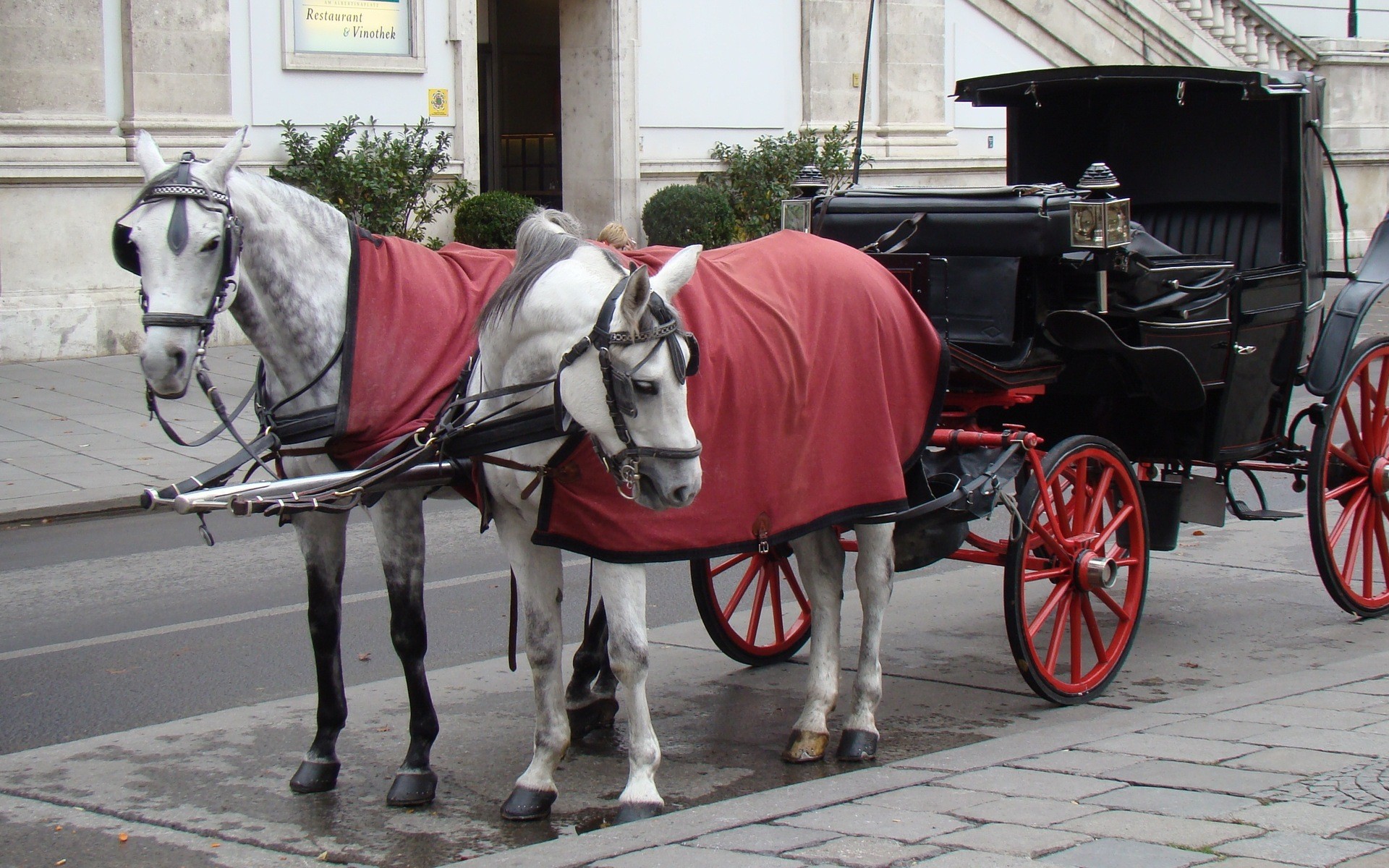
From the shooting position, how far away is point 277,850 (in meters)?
4.20

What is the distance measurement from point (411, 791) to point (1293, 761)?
8.31 feet

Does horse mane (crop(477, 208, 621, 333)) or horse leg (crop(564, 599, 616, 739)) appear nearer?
horse mane (crop(477, 208, 621, 333))

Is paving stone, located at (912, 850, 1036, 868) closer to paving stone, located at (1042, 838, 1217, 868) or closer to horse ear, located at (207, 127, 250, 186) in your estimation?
paving stone, located at (1042, 838, 1217, 868)

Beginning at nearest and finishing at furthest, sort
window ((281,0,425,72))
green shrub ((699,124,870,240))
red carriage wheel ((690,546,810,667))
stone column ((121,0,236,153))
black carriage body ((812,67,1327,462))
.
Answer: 1. black carriage body ((812,67,1327,462))
2. red carriage wheel ((690,546,810,667))
3. stone column ((121,0,236,153))
4. window ((281,0,425,72))
5. green shrub ((699,124,870,240))

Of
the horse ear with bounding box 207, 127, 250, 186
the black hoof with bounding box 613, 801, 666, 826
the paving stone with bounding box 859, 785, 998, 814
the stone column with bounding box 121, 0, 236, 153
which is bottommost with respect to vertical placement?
the black hoof with bounding box 613, 801, 666, 826

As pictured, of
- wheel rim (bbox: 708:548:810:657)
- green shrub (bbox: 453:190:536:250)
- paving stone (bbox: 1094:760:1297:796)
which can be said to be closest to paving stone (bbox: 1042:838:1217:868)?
paving stone (bbox: 1094:760:1297:796)

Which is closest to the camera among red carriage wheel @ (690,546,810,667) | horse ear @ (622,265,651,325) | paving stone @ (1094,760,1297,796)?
horse ear @ (622,265,651,325)

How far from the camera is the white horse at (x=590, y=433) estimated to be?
393 cm

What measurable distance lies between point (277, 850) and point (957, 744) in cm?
224

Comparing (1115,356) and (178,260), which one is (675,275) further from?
(1115,356)

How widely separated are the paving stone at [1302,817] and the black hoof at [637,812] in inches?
60.8

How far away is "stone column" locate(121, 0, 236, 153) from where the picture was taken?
14.7 metres

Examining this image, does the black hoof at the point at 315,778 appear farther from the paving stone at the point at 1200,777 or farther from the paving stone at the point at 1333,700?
the paving stone at the point at 1333,700

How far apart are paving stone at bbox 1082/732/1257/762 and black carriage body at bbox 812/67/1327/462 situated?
62.9 inches
